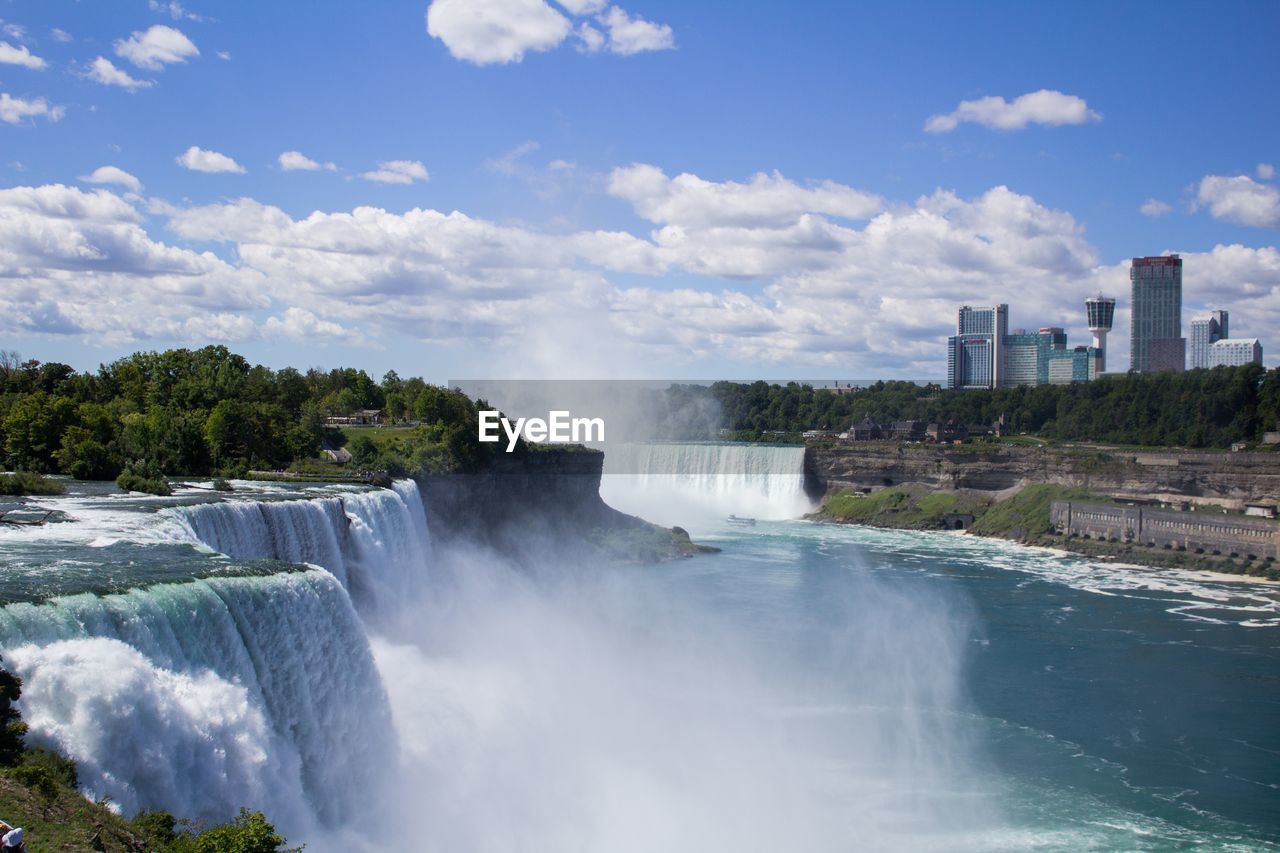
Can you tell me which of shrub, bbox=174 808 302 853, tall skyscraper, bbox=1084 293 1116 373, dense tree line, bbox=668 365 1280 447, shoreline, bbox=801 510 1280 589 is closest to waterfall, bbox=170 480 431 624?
shrub, bbox=174 808 302 853

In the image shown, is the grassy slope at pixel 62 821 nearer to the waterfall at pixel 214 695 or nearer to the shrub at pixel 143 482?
the waterfall at pixel 214 695

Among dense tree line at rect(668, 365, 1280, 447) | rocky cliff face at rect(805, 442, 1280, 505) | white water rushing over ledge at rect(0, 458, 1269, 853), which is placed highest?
dense tree line at rect(668, 365, 1280, 447)

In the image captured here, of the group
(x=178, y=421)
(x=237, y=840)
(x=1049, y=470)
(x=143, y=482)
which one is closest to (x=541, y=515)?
(x=178, y=421)

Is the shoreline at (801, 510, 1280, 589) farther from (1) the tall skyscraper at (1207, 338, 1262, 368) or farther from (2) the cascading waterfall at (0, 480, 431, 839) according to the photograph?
(1) the tall skyscraper at (1207, 338, 1262, 368)

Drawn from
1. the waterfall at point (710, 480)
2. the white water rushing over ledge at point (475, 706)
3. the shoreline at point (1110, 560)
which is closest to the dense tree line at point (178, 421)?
the white water rushing over ledge at point (475, 706)

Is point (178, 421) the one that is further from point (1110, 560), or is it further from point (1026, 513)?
point (1026, 513)

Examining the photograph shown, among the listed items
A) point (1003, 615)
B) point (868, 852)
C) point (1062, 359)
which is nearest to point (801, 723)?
point (868, 852)
